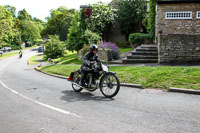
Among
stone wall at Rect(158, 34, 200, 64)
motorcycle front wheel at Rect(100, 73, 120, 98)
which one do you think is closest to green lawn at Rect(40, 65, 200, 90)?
motorcycle front wheel at Rect(100, 73, 120, 98)

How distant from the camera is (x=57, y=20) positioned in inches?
2667

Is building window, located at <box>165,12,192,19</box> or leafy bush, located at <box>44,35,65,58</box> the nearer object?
building window, located at <box>165,12,192,19</box>

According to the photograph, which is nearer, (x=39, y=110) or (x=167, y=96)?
(x=39, y=110)

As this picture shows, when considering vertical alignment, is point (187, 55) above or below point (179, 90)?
above

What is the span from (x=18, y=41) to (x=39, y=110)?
68532 mm

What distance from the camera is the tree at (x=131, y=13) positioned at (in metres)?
30.1

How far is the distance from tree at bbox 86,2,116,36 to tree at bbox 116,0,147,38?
148cm

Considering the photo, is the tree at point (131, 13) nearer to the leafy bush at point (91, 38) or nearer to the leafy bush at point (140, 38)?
the leafy bush at point (91, 38)

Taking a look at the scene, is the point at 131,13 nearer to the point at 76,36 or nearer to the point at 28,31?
the point at 76,36

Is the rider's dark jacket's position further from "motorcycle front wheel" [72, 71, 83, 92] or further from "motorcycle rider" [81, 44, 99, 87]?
"motorcycle front wheel" [72, 71, 83, 92]

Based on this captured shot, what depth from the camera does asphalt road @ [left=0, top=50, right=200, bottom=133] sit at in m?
3.92

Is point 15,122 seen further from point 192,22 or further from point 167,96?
point 192,22

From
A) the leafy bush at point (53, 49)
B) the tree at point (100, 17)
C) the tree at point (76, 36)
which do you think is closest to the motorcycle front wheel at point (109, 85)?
the tree at point (76, 36)

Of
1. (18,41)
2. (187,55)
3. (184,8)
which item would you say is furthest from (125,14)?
(18,41)
